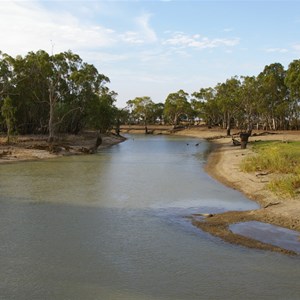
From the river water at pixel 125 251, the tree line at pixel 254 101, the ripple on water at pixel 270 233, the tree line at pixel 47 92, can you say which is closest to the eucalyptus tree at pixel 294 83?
the tree line at pixel 254 101

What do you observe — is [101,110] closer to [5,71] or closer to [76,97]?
[76,97]

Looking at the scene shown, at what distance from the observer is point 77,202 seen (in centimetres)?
1825

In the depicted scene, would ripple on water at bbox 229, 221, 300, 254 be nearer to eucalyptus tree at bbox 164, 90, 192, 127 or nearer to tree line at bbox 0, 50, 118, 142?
tree line at bbox 0, 50, 118, 142

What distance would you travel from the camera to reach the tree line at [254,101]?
7056cm

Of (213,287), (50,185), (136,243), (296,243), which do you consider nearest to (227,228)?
(296,243)

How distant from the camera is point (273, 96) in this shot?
77000mm

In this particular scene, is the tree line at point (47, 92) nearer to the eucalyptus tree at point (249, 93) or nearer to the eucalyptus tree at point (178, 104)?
the eucalyptus tree at point (249, 93)

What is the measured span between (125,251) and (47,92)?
52.2 meters

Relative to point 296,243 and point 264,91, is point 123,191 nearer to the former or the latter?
point 296,243

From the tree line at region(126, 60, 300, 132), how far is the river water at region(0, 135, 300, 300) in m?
53.0

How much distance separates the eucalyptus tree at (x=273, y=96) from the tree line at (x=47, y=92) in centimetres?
3025

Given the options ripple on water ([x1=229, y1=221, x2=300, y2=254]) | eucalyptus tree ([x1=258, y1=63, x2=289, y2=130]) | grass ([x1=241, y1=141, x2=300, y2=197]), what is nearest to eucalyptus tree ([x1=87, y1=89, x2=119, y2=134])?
eucalyptus tree ([x1=258, y1=63, x2=289, y2=130])

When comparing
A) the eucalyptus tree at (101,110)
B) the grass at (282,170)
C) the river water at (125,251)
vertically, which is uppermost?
the eucalyptus tree at (101,110)

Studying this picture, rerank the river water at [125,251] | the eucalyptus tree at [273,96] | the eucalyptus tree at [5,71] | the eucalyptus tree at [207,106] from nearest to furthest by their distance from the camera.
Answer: the river water at [125,251], the eucalyptus tree at [5,71], the eucalyptus tree at [273,96], the eucalyptus tree at [207,106]
